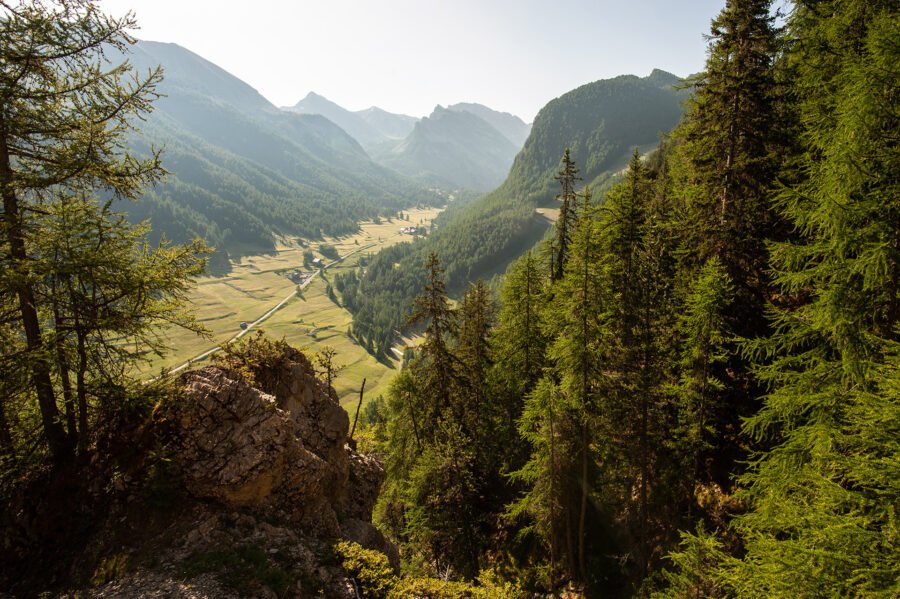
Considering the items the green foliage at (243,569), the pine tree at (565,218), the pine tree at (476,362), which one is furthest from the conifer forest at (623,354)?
the pine tree at (565,218)

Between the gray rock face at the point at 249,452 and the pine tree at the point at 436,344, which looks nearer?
the gray rock face at the point at 249,452

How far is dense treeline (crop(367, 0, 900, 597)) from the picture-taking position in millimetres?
9188

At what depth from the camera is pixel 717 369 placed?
16.5 meters

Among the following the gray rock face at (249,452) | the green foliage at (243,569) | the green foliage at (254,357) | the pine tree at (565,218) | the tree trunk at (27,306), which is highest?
the pine tree at (565,218)

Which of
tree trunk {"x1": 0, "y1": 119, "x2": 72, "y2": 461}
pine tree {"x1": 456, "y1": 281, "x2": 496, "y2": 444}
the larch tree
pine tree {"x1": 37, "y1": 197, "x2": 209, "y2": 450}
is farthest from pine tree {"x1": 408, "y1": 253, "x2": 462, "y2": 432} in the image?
tree trunk {"x1": 0, "y1": 119, "x2": 72, "y2": 461}

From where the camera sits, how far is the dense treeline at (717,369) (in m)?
9.19

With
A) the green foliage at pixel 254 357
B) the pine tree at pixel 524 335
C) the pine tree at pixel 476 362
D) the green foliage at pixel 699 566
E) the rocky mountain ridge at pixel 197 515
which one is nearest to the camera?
the rocky mountain ridge at pixel 197 515

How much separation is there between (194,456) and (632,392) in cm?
1628

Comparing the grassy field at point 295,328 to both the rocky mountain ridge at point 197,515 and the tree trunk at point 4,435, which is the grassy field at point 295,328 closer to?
the rocky mountain ridge at point 197,515

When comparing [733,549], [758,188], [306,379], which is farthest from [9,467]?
[758,188]

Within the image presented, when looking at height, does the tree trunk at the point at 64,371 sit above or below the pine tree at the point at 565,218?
below

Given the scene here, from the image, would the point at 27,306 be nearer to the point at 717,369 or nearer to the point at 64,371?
the point at 64,371

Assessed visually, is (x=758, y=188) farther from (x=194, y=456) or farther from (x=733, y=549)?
(x=194, y=456)

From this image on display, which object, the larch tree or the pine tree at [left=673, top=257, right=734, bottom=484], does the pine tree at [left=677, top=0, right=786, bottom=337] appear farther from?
the larch tree
